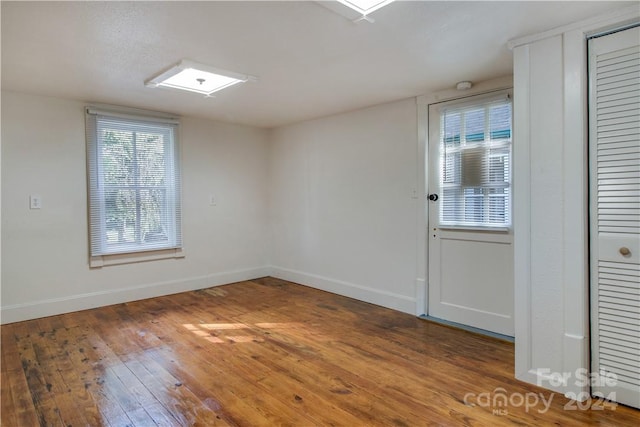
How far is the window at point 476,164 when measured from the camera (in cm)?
310

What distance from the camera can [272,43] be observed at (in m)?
2.39

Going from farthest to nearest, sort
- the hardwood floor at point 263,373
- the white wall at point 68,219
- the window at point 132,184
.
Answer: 1. the window at point 132,184
2. the white wall at point 68,219
3. the hardwood floor at point 263,373

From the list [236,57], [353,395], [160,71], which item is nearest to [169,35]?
[236,57]

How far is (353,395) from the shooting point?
222cm

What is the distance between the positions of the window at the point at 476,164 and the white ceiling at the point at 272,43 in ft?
1.08

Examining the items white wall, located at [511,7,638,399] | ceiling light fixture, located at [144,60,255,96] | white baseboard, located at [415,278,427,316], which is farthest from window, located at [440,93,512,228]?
ceiling light fixture, located at [144,60,255,96]

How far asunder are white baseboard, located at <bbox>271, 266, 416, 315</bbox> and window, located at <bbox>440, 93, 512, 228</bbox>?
0.98 m

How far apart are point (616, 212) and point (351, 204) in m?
2.66

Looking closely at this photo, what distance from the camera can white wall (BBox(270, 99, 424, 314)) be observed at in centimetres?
384

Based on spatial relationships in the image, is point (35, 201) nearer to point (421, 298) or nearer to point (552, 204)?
point (421, 298)

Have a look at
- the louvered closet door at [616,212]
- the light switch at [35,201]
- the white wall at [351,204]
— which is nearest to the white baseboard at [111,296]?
the white wall at [351,204]

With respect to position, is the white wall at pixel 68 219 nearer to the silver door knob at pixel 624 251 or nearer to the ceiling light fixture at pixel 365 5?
the ceiling light fixture at pixel 365 5

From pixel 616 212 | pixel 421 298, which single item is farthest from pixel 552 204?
pixel 421 298

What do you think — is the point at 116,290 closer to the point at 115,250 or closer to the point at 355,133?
the point at 115,250
